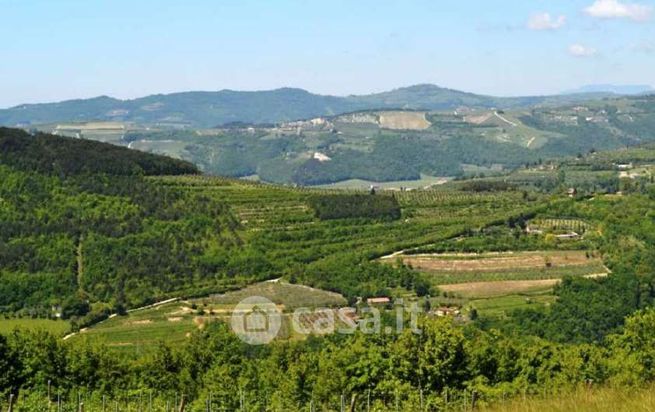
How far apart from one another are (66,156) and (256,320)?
45.0m

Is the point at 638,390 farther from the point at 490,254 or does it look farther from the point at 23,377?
the point at 490,254

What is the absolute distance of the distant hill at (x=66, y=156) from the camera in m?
96.1

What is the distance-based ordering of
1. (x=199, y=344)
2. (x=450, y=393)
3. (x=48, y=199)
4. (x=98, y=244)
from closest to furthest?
(x=450, y=393)
(x=199, y=344)
(x=98, y=244)
(x=48, y=199)

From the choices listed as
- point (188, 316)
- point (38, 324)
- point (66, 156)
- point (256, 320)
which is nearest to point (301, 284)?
point (256, 320)

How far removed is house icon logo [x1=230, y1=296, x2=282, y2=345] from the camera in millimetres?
56903

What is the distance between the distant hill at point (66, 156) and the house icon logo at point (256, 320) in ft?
119

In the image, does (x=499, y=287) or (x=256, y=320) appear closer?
(x=256, y=320)

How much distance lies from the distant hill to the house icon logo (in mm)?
36139

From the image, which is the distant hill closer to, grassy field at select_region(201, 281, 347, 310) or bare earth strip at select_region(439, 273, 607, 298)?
grassy field at select_region(201, 281, 347, 310)

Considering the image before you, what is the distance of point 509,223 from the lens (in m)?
93.8

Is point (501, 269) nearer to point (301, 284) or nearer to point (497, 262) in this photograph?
point (497, 262)

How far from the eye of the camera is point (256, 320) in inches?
2494

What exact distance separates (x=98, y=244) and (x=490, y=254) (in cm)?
3606

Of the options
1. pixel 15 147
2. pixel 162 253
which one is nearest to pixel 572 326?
pixel 162 253
